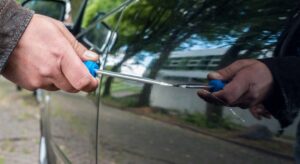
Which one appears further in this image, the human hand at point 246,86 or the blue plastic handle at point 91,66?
the blue plastic handle at point 91,66

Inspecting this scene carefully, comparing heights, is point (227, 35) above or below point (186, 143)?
above

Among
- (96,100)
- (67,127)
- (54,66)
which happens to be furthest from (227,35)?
(67,127)

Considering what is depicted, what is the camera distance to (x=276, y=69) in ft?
4.38

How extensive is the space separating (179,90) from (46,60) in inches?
17.5

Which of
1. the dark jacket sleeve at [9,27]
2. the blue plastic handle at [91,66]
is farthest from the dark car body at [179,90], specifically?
the dark jacket sleeve at [9,27]

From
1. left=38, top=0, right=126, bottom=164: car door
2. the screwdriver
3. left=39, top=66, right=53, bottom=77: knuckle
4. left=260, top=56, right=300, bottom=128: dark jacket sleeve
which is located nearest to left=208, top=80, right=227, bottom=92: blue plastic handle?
the screwdriver

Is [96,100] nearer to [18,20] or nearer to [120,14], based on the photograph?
[120,14]

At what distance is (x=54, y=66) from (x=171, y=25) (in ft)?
1.83

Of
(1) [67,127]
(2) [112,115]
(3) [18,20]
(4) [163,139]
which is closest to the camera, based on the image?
(3) [18,20]

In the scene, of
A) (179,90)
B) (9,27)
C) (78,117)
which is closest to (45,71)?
(9,27)

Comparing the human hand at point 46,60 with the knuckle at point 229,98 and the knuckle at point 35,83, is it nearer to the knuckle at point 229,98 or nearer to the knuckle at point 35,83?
the knuckle at point 35,83

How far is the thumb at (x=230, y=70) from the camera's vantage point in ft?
4.57

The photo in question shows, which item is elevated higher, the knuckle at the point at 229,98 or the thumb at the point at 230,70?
the thumb at the point at 230,70

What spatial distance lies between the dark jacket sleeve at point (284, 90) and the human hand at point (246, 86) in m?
0.02
